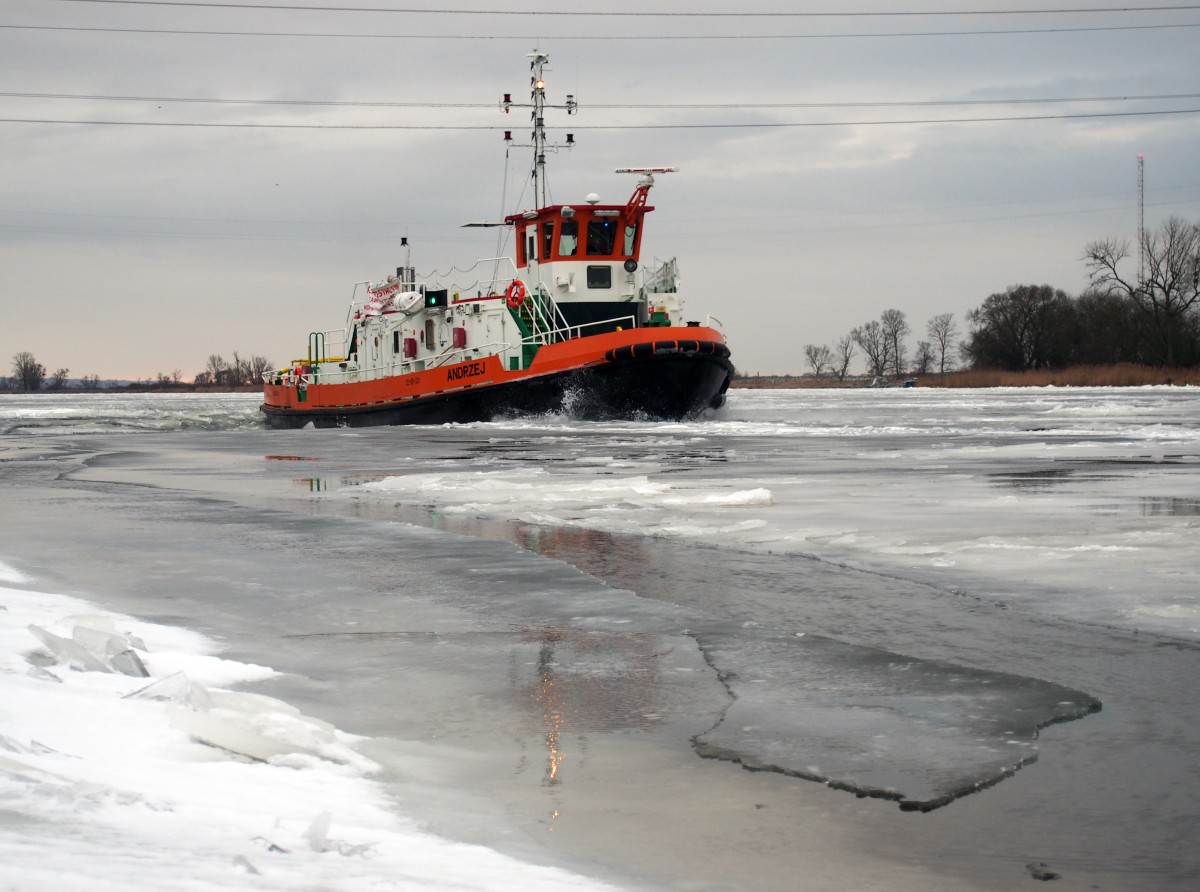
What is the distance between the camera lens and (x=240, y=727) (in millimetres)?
3271

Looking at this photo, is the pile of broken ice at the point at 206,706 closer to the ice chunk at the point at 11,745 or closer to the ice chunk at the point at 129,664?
the ice chunk at the point at 129,664

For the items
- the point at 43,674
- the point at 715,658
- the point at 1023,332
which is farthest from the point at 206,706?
the point at 1023,332

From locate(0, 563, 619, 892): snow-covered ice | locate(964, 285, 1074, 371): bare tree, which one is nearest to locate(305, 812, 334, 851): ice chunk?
locate(0, 563, 619, 892): snow-covered ice

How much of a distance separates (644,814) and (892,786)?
0.64 m

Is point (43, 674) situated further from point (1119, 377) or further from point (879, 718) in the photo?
point (1119, 377)

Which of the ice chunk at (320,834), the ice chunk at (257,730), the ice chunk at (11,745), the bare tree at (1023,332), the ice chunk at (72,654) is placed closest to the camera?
the ice chunk at (320,834)

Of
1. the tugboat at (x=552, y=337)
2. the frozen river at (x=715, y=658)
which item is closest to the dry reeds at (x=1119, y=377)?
the tugboat at (x=552, y=337)

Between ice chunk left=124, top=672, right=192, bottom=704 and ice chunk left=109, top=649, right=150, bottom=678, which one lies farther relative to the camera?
ice chunk left=109, top=649, right=150, bottom=678

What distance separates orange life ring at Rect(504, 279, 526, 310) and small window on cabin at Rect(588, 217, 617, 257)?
6.28ft

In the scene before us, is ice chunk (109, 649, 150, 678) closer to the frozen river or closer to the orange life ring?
the frozen river

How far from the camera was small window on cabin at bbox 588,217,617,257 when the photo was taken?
28188 mm

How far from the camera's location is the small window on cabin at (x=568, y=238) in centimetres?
2798

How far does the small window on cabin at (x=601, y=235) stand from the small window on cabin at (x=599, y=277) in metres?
0.33

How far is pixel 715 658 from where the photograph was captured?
4449mm
